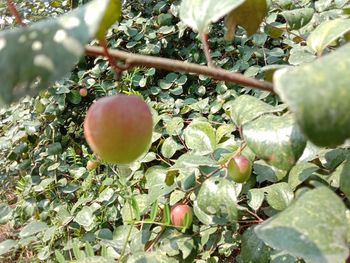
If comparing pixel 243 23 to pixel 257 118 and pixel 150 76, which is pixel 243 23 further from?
pixel 150 76

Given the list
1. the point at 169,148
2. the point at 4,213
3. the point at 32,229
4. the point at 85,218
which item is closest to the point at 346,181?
the point at 169,148

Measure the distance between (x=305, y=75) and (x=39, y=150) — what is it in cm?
148

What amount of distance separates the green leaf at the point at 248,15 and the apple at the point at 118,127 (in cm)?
24

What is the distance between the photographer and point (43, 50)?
0.33 metres

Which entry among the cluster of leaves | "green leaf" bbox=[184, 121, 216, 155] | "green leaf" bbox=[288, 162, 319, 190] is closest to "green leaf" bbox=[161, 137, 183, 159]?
the cluster of leaves

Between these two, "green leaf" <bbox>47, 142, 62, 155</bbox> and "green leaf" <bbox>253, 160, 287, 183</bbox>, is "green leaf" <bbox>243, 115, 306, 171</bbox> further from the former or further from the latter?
"green leaf" <bbox>47, 142, 62, 155</bbox>

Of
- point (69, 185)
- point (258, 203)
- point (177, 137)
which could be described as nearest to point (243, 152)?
point (258, 203)

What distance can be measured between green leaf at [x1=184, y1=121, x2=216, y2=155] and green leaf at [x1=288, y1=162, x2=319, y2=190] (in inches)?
7.1

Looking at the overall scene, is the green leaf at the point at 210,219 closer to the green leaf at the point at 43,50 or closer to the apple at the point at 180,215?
the apple at the point at 180,215

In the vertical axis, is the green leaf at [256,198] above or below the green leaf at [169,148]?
above

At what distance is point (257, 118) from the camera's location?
23.0 inches

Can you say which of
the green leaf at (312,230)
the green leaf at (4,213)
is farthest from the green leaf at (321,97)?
the green leaf at (4,213)

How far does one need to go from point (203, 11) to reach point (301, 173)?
330 millimetres

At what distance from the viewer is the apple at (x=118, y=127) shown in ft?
1.56
